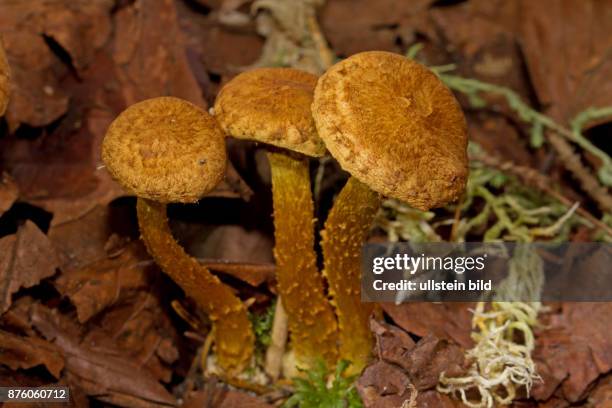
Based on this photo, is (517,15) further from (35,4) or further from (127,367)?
(127,367)

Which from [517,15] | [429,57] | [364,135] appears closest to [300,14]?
[429,57]

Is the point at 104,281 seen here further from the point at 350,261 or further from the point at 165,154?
the point at 350,261

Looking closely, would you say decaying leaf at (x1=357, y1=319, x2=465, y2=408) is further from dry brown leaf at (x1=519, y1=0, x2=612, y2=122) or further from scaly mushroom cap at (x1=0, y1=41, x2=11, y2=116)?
dry brown leaf at (x1=519, y1=0, x2=612, y2=122)

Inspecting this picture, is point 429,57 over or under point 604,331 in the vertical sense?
over

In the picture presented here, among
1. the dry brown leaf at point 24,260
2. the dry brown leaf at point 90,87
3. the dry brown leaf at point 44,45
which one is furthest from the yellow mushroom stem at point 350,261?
the dry brown leaf at point 44,45

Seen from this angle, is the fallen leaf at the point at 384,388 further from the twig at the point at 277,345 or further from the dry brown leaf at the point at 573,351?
the dry brown leaf at the point at 573,351

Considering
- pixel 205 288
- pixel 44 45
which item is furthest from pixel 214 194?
pixel 44 45
